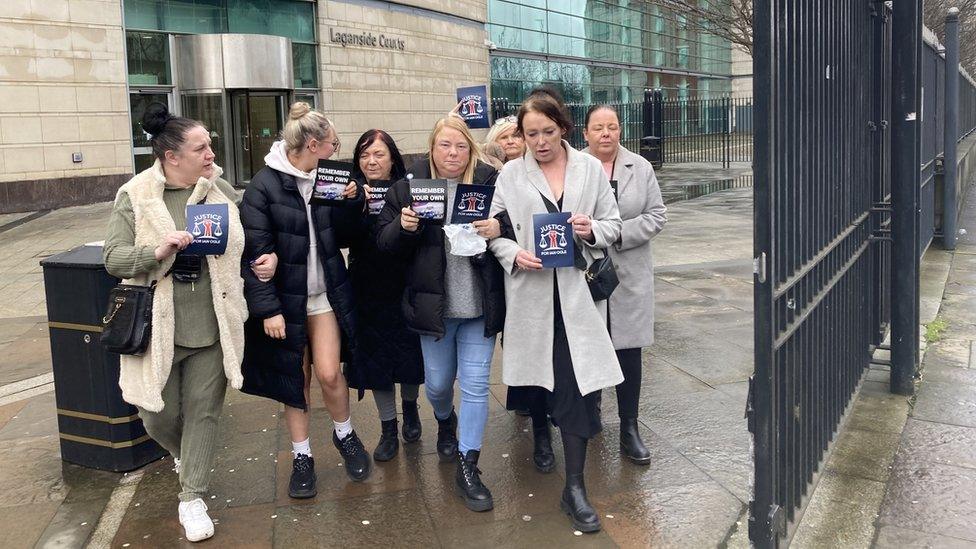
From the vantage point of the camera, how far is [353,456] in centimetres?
453

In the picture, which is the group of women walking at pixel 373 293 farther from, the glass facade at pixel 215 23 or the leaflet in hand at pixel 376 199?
the glass facade at pixel 215 23

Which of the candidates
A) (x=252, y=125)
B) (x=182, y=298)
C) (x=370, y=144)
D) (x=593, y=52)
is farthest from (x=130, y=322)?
(x=593, y=52)

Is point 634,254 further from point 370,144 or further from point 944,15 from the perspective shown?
point 944,15

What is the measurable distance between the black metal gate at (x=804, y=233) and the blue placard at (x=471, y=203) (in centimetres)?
126

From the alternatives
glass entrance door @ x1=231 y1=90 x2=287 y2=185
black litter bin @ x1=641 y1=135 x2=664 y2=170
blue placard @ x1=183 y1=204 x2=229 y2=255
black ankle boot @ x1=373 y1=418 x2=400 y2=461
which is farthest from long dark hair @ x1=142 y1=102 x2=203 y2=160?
black litter bin @ x1=641 y1=135 x2=664 y2=170

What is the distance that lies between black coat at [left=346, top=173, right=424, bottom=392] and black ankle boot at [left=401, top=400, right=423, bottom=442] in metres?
0.36

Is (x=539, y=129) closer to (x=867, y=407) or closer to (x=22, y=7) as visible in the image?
(x=867, y=407)

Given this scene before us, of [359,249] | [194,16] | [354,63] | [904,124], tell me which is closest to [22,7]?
[194,16]

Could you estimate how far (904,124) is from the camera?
219 inches

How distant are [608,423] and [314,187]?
233 centimetres

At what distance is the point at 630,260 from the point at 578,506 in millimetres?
1421

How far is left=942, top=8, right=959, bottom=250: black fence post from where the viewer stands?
10617 mm

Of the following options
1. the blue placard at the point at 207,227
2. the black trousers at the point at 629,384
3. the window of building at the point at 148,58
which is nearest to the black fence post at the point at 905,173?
the black trousers at the point at 629,384

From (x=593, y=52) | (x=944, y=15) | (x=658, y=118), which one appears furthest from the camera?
(x=593, y=52)
